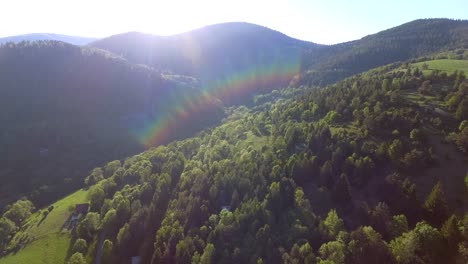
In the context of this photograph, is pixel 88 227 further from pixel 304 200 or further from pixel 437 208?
pixel 437 208

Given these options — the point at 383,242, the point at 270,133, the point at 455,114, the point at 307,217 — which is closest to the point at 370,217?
the point at 383,242

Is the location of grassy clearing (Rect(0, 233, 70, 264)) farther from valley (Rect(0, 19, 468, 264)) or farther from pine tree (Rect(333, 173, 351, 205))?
pine tree (Rect(333, 173, 351, 205))

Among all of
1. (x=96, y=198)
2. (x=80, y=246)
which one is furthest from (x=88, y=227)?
(x=96, y=198)

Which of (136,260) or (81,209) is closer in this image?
(136,260)

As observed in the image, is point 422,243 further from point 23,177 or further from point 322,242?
point 23,177

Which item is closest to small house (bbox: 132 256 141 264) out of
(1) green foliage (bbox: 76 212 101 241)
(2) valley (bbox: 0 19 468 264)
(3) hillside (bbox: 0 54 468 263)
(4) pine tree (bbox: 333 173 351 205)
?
(2) valley (bbox: 0 19 468 264)

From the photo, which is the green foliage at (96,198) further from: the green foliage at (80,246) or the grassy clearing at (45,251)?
the green foliage at (80,246)
